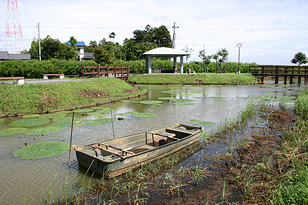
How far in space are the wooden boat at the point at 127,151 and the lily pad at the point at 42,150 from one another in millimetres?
1536

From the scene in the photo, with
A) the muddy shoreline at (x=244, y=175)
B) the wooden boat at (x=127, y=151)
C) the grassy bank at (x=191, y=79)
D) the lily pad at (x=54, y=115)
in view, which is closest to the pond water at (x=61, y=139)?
the wooden boat at (x=127, y=151)

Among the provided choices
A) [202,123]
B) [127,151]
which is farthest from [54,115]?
[127,151]

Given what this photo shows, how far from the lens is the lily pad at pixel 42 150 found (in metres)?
6.88

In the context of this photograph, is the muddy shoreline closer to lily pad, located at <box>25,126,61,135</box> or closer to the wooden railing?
lily pad, located at <box>25,126,61,135</box>

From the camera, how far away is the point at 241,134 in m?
9.26

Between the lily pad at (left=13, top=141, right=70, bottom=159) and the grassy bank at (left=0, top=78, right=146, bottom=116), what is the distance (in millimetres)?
5630

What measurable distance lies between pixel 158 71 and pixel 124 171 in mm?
33101

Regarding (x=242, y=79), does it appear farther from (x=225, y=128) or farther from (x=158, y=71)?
(x=225, y=128)

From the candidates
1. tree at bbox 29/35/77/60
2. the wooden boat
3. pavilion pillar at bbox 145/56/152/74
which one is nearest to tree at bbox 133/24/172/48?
pavilion pillar at bbox 145/56/152/74

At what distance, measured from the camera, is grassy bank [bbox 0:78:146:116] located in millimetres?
12609

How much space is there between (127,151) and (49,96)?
10113mm

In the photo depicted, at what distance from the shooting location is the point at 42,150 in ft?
23.6

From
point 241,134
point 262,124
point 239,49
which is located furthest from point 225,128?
point 239,49

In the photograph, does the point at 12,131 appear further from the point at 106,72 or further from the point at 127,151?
the point at 106,72
